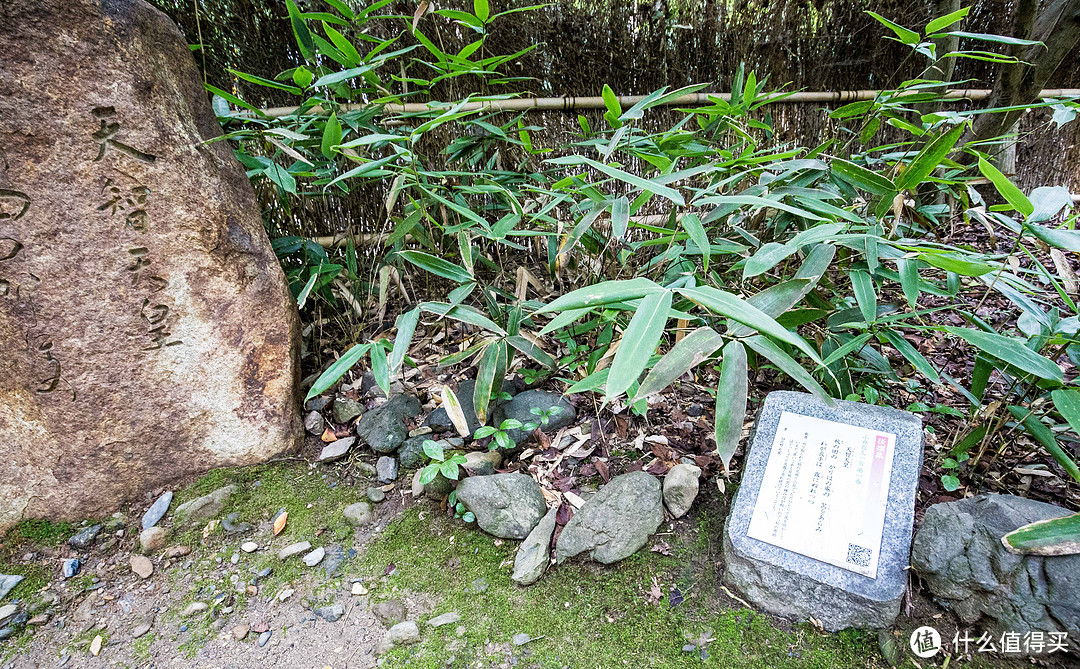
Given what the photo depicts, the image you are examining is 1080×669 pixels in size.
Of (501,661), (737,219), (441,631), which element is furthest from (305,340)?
(737,219)

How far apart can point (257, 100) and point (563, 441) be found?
2.06 metres

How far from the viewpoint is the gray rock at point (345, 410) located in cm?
184

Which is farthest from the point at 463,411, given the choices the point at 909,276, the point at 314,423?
the point at 909,276

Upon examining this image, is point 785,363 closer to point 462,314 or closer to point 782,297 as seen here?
point 782,297

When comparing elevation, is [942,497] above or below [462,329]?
below

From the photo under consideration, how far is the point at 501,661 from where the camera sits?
45.8 inches

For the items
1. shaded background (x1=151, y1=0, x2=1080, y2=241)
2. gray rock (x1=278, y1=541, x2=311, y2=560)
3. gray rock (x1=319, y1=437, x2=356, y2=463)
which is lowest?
gray rock (x1=278, y1=541, x2=311, y2=560)

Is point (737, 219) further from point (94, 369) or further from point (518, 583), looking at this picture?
point (94, 369)

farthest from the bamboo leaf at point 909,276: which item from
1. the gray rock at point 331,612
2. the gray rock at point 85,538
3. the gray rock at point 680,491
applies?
the gray rock at point 85,538

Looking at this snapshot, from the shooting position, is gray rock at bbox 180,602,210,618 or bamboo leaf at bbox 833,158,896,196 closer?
bamboo leaf at bbox 833,158,896,196

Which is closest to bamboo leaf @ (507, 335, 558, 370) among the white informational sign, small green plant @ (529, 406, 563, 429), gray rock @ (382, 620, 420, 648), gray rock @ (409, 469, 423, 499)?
small green plant @ (529, 406, 563, 429)

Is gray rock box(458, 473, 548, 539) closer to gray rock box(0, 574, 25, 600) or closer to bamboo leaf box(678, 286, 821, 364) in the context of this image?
bamboo leaf box(678, 286, 821, 364)

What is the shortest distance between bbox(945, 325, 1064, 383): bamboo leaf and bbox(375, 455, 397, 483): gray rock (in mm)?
1533

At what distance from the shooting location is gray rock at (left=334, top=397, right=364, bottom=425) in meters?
1.84
